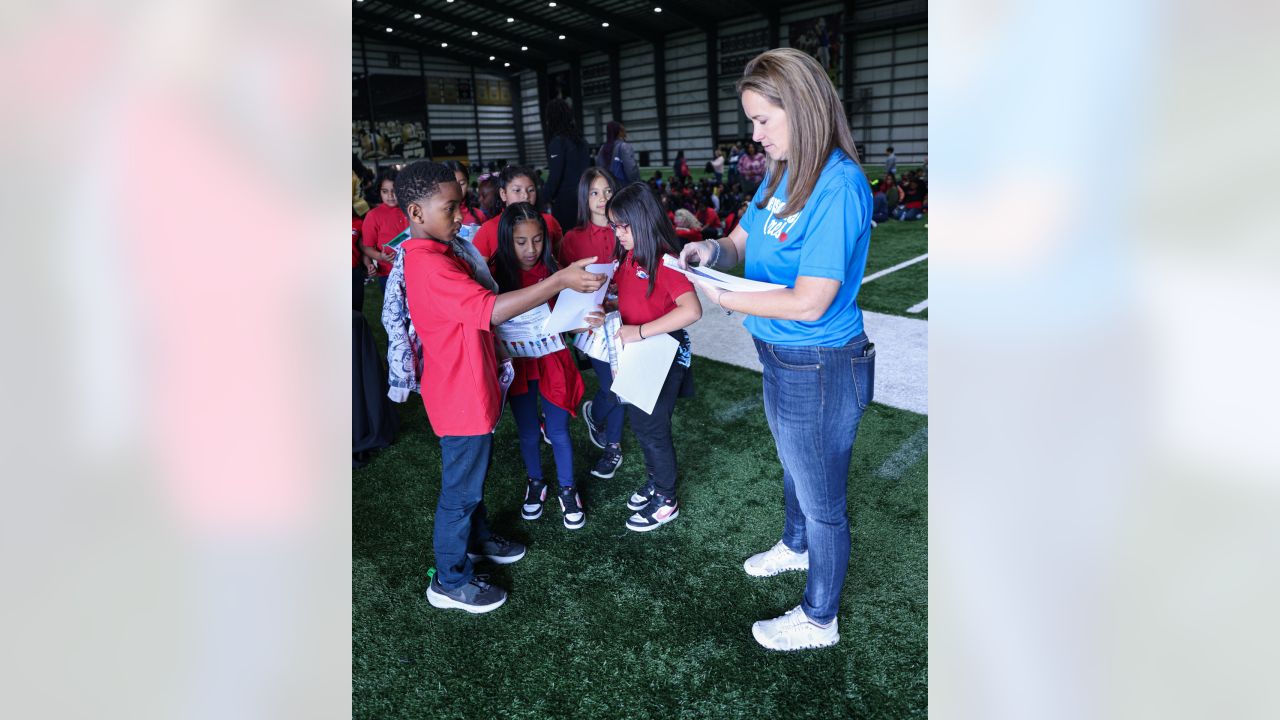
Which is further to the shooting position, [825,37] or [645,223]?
[825,37]

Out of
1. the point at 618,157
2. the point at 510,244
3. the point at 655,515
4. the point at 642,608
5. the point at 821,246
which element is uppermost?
the point at 618,157

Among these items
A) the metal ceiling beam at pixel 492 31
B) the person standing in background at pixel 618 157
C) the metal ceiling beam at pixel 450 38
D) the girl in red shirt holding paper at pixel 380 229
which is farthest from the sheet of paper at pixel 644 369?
the metal ceiling beam at pixel 450 38

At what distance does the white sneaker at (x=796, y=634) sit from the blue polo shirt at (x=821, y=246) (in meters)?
0.90

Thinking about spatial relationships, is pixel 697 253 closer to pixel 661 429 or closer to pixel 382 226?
pixel 661 429

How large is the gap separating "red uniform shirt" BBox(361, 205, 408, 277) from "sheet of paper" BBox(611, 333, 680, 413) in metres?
2.54

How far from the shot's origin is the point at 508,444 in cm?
377

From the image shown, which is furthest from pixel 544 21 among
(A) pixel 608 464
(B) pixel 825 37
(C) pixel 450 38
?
(A) pixel 608 464

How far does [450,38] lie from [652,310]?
31.1 m

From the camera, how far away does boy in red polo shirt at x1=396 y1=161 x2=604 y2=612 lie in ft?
6.75

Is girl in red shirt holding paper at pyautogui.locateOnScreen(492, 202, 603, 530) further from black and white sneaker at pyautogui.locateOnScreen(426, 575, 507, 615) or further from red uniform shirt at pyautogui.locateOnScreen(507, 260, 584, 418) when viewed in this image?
black and white sneaker at pyautogui.locateOnScreen(426, 575, 507, 615)

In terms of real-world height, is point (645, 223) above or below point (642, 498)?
above

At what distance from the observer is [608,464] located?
338 cm
